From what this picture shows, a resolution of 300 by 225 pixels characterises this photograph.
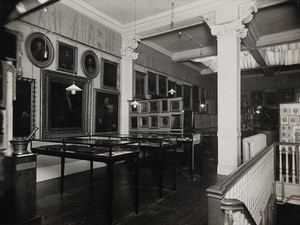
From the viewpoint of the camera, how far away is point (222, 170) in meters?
7.03

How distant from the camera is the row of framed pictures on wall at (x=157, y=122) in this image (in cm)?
887

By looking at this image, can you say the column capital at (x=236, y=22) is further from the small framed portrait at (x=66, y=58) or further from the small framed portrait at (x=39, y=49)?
the small framed portrait at (x=39, y=49)

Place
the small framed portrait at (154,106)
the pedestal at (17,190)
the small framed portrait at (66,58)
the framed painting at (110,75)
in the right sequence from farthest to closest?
the small framed portrait at (154,106) → the framed painting at (110,75) → the small framed portrait at (66,58) → the pedestal at (17,190)

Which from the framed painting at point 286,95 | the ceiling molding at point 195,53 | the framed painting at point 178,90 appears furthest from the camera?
the framed painting at point 286,95

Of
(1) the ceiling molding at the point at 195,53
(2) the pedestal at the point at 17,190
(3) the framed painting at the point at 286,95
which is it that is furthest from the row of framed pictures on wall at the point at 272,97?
(2) the pedestal at the point at 17,190

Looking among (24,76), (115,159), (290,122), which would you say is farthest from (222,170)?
(290,122)

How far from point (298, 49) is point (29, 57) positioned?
1209 cm

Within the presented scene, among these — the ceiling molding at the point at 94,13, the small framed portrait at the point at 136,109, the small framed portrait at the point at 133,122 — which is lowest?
the small framed portrait at the point at 133,122

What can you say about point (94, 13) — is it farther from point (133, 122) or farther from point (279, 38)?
point (279, 38)

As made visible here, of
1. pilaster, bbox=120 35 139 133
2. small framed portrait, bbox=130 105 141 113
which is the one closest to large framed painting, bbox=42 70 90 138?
pilaster, bbox=120 35 139 133

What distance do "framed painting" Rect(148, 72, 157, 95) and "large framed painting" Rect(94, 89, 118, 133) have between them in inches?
87.2

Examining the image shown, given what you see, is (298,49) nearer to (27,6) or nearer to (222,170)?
(222,170)

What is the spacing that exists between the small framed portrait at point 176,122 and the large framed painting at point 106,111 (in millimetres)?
2202

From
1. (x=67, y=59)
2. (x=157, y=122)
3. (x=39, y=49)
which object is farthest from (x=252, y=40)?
(x=39, y=49)
